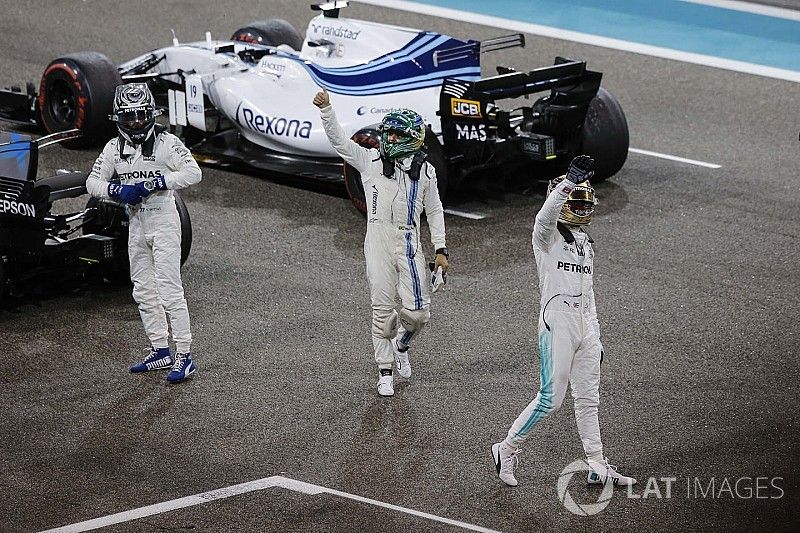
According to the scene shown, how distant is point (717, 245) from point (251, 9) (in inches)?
444

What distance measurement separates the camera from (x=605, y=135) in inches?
525

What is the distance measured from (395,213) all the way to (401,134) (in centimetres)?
51

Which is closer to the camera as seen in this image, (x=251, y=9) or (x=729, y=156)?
(x=729, y=156)

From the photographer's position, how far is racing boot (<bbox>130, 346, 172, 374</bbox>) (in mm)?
9227

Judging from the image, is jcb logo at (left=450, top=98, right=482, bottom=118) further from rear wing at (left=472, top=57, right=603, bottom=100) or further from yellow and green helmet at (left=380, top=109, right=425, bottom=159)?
yellow and green helmet at (left=380, top=109, right=425, bottom=159)

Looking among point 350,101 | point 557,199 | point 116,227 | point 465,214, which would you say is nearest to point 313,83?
point 350,101

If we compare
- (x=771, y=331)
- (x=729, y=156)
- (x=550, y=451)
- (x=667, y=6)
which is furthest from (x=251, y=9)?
(x=550, y=451)

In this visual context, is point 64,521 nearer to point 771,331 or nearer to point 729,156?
point 771,331

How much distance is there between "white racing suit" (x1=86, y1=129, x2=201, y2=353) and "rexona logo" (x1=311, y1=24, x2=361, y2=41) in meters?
5.52

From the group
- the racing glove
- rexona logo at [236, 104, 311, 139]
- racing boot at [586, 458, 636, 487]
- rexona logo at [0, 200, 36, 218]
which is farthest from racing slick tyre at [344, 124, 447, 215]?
racing boot at [586, 458, 636, 487]

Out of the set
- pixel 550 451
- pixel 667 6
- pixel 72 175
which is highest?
pixel 72 175

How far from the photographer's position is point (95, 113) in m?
13.8

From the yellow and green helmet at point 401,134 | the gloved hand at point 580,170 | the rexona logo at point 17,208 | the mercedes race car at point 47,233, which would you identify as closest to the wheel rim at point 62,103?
the mercedes race car at point 47,233

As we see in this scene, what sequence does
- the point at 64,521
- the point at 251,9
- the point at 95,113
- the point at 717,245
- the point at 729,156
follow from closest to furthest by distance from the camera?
the point at 64,521
the point at 717,245
the point at 95,113
the point at 729,156
the point at 251,9
